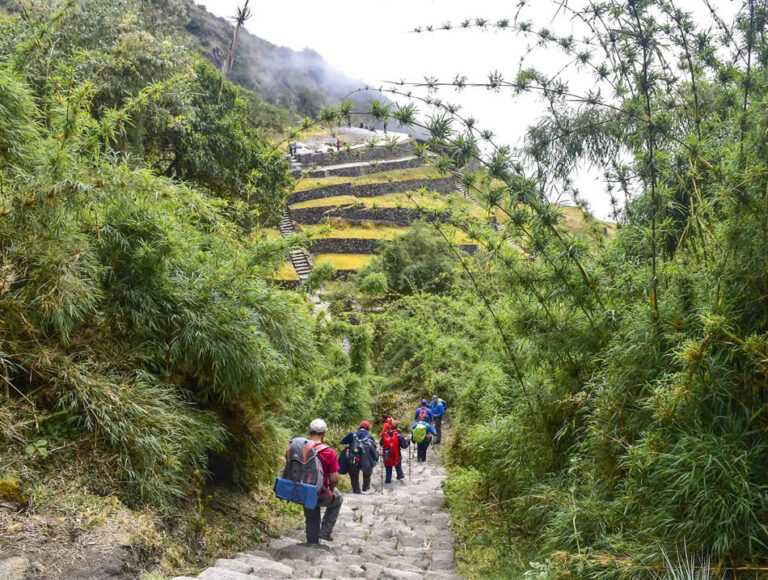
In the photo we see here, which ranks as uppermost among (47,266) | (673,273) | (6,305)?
(673,273)

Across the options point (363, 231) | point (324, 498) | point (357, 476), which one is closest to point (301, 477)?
point (324, 498)

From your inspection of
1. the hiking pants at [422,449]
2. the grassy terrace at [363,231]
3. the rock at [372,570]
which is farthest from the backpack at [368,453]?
the grassy terrace at [363,231]

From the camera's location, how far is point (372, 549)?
4.95 m

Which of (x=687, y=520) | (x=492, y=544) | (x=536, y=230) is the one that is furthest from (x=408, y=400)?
(x=687, y=520)

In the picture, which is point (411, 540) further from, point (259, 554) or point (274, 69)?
point (274, 69)

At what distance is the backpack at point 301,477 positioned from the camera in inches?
184

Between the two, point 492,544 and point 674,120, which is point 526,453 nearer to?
point 492,544

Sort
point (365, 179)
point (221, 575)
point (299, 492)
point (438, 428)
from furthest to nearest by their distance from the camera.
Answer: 1. point (365, 179)
2. point (438, 428)
3. point (299, 492)
4. point (221, 575)

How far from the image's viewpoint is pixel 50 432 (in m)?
3.65

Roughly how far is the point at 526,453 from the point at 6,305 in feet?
14.0

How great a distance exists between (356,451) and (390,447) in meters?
1.50

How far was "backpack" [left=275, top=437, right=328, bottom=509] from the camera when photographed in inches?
184

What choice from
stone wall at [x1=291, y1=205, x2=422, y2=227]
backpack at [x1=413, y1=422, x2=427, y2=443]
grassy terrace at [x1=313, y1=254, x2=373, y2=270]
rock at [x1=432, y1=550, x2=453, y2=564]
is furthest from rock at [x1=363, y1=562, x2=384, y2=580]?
stone wall at [x1=291, y1=205, x2=422, y2=227]

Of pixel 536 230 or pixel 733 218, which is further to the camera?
pixel 536 230
